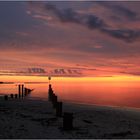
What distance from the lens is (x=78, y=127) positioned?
60.2ft

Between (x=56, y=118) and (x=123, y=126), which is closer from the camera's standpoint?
(x=123, y=126)

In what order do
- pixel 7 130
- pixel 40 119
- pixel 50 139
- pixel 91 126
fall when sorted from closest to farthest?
pixel 50 139, pixel 7 130, pixel 91 126, pixel 40 119

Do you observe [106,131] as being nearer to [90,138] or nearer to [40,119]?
[90,138]

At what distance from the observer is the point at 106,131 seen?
17.5 metres

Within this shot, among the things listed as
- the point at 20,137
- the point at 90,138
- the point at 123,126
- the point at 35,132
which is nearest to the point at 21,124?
the point at 35,132

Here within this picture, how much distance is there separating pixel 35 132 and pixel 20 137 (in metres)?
1.56

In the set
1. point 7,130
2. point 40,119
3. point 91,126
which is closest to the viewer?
point 7,130

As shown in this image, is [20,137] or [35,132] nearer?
[20,137]

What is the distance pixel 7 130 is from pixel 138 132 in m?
7.10

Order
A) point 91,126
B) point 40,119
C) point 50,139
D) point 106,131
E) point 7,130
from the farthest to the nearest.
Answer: point 40,119 → point 91,126 → point 106,131 → point 7,130 → point 50,139

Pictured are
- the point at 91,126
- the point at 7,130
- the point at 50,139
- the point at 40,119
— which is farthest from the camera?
the point at 40,119

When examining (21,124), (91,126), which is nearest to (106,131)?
(91,126)

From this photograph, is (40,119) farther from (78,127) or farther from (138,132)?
(138,132)

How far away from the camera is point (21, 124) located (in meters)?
18.3
